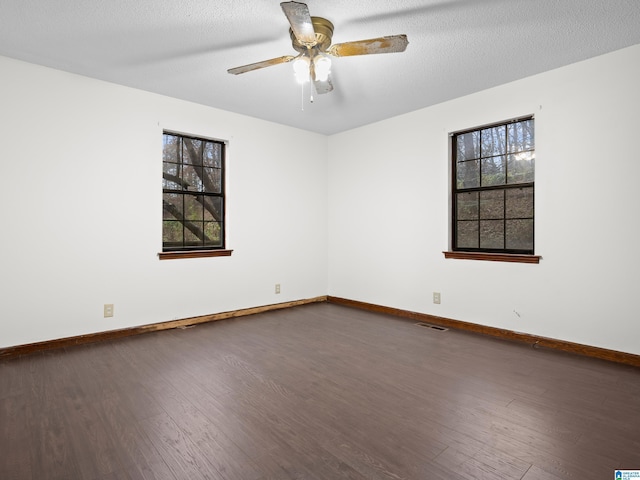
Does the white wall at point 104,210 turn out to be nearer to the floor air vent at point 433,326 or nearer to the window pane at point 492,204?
the floor air vent at point 433,326

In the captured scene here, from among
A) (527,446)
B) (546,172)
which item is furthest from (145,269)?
(546,172)

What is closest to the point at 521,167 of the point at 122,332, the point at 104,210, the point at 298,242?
the point at 298,242

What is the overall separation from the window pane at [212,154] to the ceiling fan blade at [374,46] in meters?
2.33

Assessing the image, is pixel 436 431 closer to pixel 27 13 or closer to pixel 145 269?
pixel 145 269

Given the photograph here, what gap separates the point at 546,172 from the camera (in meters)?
3.19

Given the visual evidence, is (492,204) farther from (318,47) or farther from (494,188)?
(318,47)

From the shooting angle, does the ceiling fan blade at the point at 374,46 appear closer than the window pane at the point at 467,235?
Yes

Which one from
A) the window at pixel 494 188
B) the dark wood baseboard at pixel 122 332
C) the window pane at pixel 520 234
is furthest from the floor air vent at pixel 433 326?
the dark wood baseboard at pixel 122 332

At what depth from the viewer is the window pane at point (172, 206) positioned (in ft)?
12.7

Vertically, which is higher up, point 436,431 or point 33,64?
point 33,64

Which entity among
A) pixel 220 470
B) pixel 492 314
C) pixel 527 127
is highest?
pixel 527 127

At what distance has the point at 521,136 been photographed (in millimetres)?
3461

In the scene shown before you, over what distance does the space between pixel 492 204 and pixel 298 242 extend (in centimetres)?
251

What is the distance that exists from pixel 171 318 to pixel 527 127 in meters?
4.12
